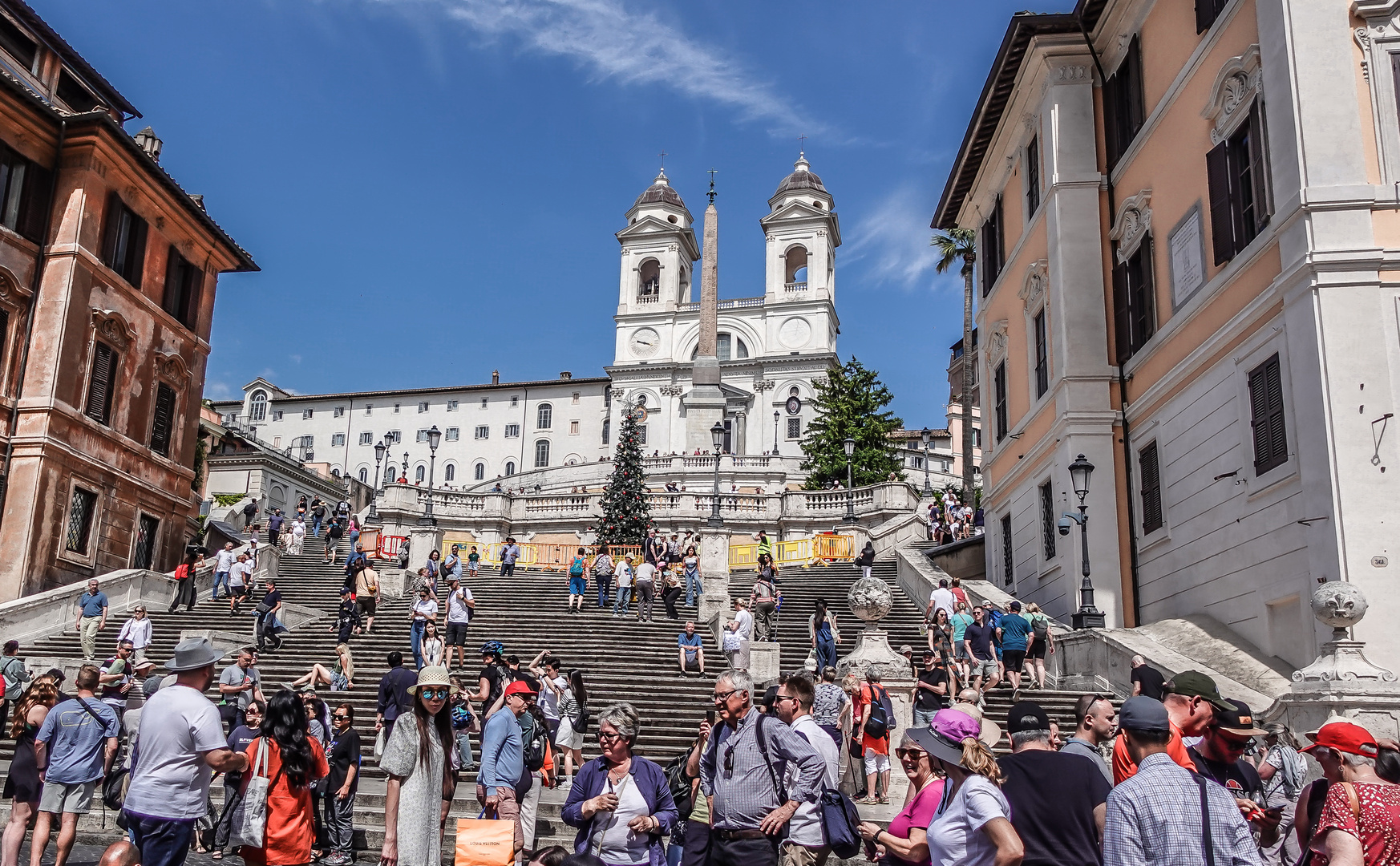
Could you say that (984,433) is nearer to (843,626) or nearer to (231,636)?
(843,626)

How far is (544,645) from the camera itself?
2000 centimetres

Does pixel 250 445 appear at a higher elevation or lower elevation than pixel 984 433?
higher

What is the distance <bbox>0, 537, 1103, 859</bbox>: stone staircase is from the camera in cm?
1362

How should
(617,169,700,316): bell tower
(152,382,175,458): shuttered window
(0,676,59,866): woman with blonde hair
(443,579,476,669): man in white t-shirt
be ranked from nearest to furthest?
(0,676,59,866): woman with blonde hair
(443,579,476,669): man in white t-shirt
(152,382,175,458): shuttered window
(617,169,700,316): bell tower

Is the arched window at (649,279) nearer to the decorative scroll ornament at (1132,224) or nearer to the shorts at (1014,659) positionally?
the decorative scroll ornament at (1132,224)

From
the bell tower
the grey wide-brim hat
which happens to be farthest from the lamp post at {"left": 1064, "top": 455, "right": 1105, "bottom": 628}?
the bell tower

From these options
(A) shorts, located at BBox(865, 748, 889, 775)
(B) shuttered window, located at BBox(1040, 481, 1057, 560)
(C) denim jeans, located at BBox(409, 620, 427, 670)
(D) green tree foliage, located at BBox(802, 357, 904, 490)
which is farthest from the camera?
(D) green tree foliage, located at BBox(802, 357, 904, 490)

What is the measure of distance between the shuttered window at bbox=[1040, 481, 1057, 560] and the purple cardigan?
1616 centimetres

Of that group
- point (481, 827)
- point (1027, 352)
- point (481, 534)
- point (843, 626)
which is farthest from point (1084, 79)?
point (481, 534)

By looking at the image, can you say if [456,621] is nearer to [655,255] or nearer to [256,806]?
[256,806]

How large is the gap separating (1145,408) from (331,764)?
14.0m

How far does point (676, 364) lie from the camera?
83.0 meters

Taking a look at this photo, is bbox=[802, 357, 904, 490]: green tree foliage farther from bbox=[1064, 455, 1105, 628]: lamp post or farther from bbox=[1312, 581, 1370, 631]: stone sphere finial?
bbox=[1312, 581, 1370, 631]: stone sphere finial

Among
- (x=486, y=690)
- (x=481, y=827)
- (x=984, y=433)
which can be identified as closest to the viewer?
(x=481, y=827)
